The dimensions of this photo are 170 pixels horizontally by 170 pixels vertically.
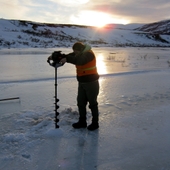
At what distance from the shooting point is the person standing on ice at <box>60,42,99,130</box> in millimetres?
3340

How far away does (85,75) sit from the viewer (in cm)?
348

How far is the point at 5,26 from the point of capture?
40.1 m

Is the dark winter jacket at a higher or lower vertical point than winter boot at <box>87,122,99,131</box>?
higher

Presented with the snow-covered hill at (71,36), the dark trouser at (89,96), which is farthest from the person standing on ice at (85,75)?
the snow-covered hill at (71,36)

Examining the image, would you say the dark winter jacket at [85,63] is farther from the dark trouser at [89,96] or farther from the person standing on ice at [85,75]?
the dark trouser at [89,96]

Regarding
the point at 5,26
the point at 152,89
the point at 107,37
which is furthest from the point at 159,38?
the point at 152,89

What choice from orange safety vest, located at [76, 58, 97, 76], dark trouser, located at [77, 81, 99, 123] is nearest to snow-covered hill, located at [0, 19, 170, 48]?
dark trouser, located at [77, 81, 99, 123]

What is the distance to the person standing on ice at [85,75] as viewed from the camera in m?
3.34

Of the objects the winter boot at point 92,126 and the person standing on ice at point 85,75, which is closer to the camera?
the person standing on ice at point 85,75

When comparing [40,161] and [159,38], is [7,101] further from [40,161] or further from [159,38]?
[159,38]

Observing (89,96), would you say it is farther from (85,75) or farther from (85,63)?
(85,63)

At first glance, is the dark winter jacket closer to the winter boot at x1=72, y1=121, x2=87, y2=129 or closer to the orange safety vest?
the orange safety vest

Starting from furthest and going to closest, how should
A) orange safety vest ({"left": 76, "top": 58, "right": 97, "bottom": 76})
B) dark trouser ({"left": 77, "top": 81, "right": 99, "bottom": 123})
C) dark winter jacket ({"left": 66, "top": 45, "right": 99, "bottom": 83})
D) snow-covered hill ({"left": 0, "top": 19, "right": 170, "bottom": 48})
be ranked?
snow-covered hill ({"left": 0, "top": 19, "right": 170, "bottom": 48})
dark trouser ({"left": 77, "top": 81, "right": 99, "bottom": 123})
orange safety vest ({"left": 76, "top": 58, "right": 97, "bottom": 76})
dark winter jacket ({"left": 66, "top": 45, "right": 99, "bottom": 83})

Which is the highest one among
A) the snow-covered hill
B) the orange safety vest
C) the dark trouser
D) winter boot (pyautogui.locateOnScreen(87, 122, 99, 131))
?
the snow-covered hill
